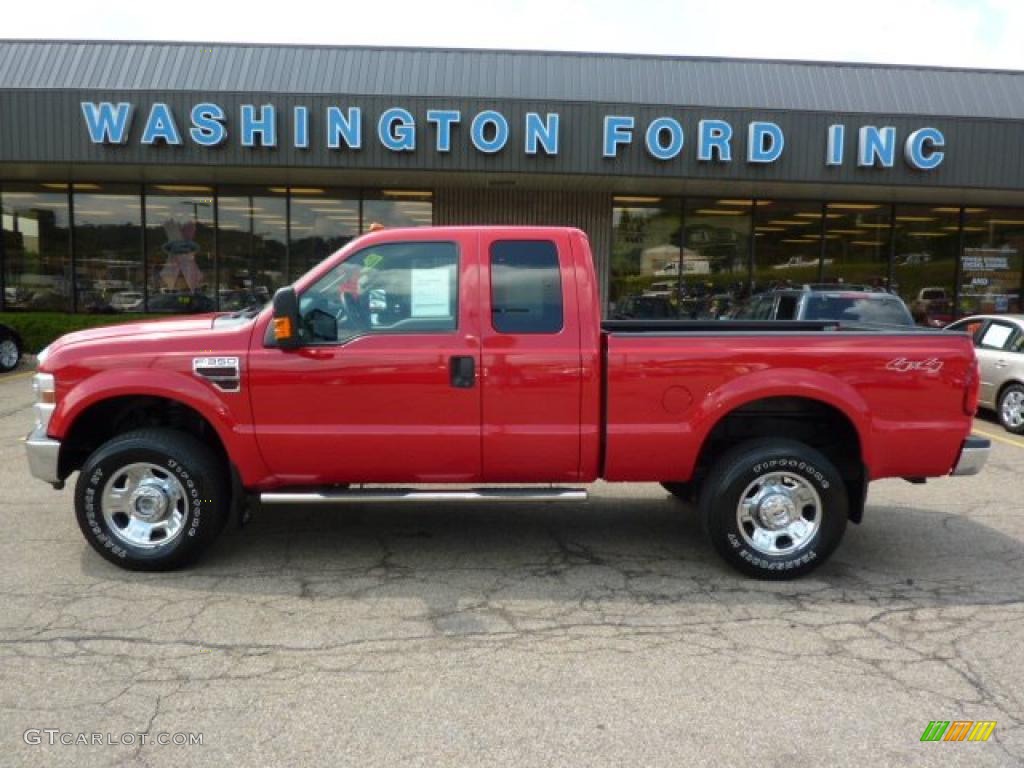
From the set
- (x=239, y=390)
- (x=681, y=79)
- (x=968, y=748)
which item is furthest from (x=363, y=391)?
(x=681, y=79)

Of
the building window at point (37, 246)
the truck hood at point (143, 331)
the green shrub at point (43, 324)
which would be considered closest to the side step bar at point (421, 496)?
the truck hood at point (143, 331)

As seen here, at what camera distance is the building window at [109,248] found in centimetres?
1675

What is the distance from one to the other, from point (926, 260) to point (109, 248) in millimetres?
17443

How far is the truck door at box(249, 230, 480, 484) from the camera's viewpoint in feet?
15.1

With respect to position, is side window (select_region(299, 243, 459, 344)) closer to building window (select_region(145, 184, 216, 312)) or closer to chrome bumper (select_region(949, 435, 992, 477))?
chrome bumper (select_region(949, 435, 992, 477))

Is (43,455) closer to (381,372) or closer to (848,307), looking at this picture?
(381,372)

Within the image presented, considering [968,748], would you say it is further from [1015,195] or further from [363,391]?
[1015,195]

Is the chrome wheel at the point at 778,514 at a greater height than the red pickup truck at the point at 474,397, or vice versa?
the red pickup truck at the point at 474,397

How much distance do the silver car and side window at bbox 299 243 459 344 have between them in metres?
7.52

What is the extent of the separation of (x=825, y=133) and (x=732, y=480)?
11698mm

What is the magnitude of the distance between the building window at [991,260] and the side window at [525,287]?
16639mm

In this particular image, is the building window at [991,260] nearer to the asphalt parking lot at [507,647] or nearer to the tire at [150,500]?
the asphalt parking lot at [507,647]

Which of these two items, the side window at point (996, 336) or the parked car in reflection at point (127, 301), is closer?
the side window at point (996, 336)

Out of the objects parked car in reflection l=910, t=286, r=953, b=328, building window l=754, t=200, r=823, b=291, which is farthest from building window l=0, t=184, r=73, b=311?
parked car in reflection l=910, t=286, r=953, b=328
